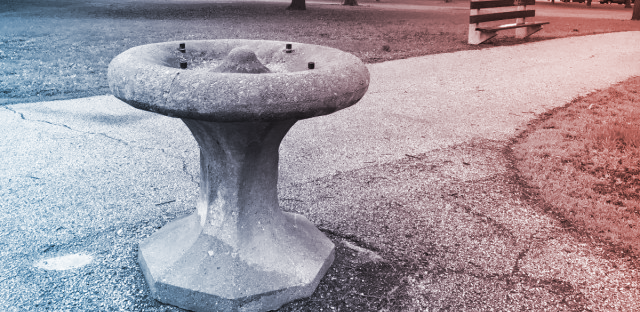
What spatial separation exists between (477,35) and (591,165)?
696cm

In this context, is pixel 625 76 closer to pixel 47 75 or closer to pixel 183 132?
pixel 183 132

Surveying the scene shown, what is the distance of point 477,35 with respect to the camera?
1041cm

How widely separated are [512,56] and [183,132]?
22.8 feet

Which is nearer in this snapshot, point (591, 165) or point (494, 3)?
point (591, 165)

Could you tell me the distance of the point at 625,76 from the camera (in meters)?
7.79

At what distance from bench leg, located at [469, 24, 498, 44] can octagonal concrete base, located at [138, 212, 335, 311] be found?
8848 mm

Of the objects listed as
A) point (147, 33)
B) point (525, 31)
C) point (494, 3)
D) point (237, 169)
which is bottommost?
point (237, 169)

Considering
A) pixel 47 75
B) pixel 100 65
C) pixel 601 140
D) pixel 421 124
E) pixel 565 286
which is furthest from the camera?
pixel 100 65

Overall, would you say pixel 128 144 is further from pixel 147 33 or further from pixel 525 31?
pixel 525 31

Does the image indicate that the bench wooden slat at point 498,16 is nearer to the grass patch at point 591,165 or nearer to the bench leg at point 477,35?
the bench leg at point 477,35

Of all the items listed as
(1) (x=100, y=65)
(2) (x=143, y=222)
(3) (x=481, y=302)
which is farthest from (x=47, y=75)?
(3) (x=481, y=302)

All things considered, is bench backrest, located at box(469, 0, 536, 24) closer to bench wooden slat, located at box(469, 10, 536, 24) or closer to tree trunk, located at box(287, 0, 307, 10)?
bench wooden slat, located at box(469, 10, 536, 24)

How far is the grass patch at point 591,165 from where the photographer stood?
313 cm

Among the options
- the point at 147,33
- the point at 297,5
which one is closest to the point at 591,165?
the point at 147,33
